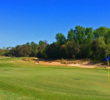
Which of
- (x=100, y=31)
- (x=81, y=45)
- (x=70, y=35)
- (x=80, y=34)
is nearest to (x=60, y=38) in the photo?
(x=70, y=35)

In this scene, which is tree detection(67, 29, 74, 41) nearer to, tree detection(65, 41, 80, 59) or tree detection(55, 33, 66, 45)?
→ tree detection(65, 41, 80, 59)

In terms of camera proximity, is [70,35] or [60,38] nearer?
[70,35]

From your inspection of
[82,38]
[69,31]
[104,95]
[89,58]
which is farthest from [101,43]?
[104,95]

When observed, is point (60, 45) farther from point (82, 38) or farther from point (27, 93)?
point (27, 93)

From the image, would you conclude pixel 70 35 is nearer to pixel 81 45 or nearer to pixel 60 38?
pixel 60 38

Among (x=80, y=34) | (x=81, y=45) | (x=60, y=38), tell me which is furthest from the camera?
(x=60, y=38)

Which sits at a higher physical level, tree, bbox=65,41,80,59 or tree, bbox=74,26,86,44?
tree, bbox=74,26,86,44

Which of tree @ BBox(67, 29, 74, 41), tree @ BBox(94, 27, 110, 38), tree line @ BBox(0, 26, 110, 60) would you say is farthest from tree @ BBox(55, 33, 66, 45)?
tree @ BBox(94, 27, 110, 38)

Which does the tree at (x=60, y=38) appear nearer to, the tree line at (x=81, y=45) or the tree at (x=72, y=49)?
the tree line at (x=81, y=45)

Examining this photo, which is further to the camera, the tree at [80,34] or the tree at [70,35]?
the tree at [70,35]

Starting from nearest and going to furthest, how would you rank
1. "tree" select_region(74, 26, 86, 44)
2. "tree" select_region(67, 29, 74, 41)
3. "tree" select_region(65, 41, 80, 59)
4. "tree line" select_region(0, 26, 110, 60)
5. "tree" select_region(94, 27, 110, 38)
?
"tree line" select_region(0, 26, 110, 60) < "tree" select_region(65, 41, 80, 59) < "tree" select_region(94, 27, 110, 38) < "tree" select_region(74, 26, 86, 44) < "tree" select_region(67, 29, 74, 41)

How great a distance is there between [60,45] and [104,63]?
75.3ft

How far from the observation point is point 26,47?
3504 inches

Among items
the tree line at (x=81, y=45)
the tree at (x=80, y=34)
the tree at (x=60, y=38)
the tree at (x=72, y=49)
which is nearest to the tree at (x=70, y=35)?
the tree line at (x=81, y=45)
